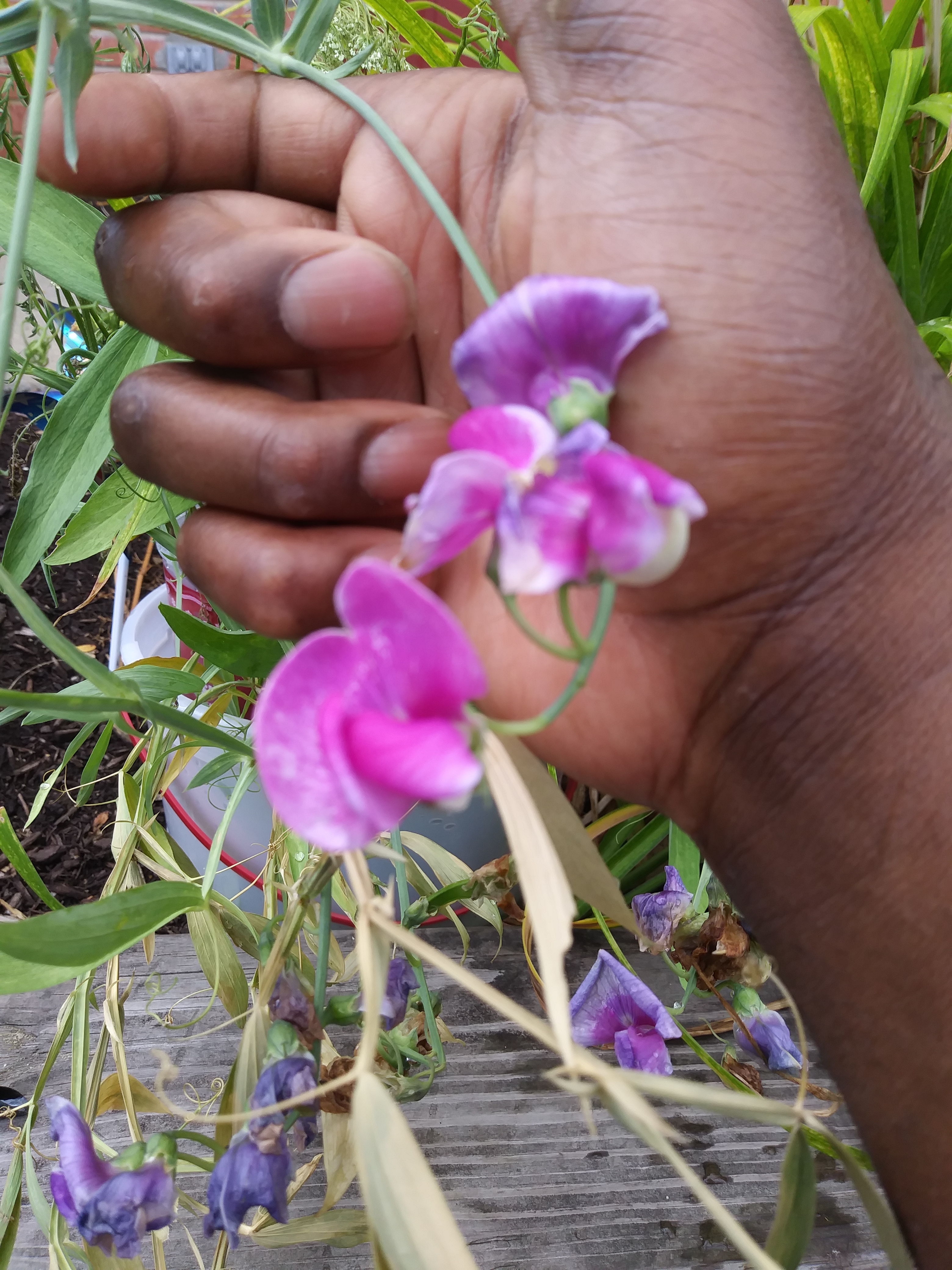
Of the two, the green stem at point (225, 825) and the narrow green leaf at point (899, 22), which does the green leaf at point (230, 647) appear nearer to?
the green stem at point (225, 825)

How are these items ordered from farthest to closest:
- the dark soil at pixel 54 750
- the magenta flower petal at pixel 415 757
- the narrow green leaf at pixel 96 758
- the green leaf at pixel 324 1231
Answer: the dark soil at pixel 54 750 → the narrow green leaf at pixel 96 758 → the green leaf at pixel 324 1231 → the magenta flower petal at pixel 415 757

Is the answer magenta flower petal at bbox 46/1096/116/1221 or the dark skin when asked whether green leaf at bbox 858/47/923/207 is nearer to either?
the dark skin

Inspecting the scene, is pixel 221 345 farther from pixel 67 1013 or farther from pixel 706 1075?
pixel 706 1075

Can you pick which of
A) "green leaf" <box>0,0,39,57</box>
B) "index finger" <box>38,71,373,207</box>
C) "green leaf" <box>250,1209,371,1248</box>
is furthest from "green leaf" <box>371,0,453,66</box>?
"green leaf" <box>250,1209,371,1248</box>

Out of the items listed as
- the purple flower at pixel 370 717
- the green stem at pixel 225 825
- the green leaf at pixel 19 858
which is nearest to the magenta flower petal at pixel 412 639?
the purple flower at pixel 370 717

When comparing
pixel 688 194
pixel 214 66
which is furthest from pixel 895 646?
pixel 214 66

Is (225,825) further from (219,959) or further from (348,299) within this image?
(348,299)
